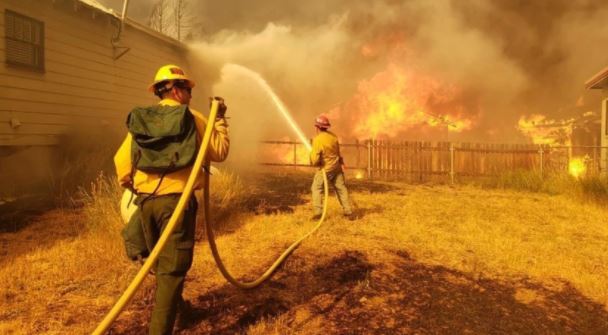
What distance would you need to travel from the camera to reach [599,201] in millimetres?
8656

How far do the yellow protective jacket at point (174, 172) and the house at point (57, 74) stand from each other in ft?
23.8

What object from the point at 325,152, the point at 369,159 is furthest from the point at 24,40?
the point at 369,159

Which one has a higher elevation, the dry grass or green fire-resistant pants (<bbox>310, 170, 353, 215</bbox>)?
green fire-resistant pants (<bbox>310, 170, 353, 215</bbox>)

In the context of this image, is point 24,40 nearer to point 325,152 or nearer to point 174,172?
point 325,152

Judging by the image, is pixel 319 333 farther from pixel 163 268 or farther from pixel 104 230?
pixel 104 230

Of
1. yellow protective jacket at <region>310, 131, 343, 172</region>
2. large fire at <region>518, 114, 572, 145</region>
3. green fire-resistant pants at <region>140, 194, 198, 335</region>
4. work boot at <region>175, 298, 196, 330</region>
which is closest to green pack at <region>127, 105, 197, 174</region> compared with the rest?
green fire-resistant pants at <region>140, 194, 198, 335</region>

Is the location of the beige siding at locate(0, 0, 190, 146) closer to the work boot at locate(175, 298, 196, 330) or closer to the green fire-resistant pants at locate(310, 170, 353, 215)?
the green fire-resistant pants at locate(310, 170, 353, 215)

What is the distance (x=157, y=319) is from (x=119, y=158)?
1.16m

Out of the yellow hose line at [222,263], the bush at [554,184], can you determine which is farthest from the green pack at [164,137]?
the bush at [554,184]

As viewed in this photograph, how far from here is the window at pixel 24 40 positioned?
846cm

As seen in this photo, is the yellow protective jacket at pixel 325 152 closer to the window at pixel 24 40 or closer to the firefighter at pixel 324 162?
the firefighter at pixel 324 162

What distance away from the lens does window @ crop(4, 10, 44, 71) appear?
8.46 metres

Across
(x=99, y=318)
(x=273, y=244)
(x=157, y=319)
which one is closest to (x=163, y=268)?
(x=157, y=319)

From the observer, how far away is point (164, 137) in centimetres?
262
